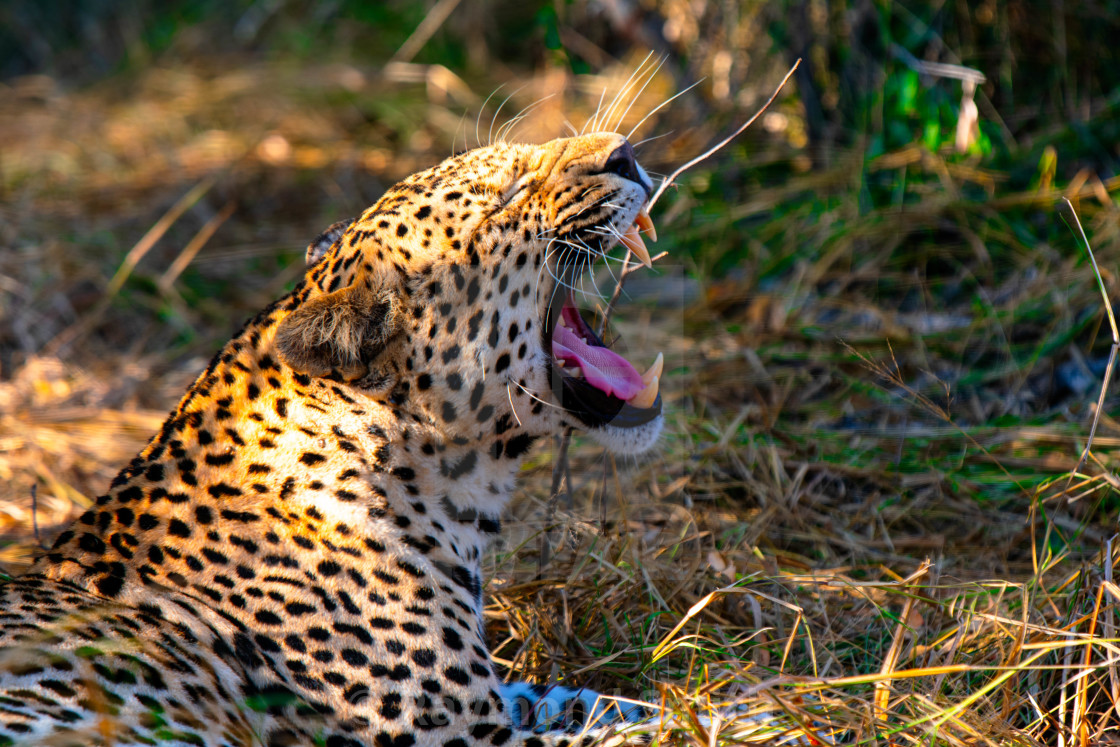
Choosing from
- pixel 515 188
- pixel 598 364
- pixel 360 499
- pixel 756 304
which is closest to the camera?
pixel 360 499

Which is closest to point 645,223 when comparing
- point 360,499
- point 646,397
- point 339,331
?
point 646,397

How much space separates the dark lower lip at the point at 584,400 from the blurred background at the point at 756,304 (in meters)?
0.58

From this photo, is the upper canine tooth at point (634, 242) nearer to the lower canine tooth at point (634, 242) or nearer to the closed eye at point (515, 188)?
the lower canine tooth at point (634, 242)

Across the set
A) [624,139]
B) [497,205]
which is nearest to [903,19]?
[624,139]

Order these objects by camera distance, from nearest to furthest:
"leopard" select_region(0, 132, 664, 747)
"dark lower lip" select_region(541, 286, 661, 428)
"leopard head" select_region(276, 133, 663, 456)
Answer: "leopard" select_region(0, 132, 664, 747) < "leopard head" select_region(276, 133, 663, 456) < "dark lower lip" select_region(541, 286, 661, 428)

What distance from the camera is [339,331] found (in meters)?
3.02

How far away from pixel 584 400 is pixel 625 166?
808 millimetres

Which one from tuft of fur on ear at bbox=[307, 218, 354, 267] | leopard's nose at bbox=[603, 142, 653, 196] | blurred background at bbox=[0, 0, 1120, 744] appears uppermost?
leopard's nose at bbox=[603, 142, 653, 196]

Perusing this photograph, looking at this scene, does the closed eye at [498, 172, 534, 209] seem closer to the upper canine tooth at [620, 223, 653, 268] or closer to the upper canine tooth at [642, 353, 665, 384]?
the upper canine tooth at [620, 223, 653, 268]

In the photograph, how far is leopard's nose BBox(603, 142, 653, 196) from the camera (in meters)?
3.53

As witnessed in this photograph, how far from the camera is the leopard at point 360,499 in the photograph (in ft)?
9.51

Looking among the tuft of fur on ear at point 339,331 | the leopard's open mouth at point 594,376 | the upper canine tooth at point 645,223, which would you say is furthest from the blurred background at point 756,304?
the tuft of fur on ear at point 339,331

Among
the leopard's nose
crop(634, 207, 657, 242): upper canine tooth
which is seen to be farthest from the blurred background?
crop(634, 207, 657, 242): upper canine tooth

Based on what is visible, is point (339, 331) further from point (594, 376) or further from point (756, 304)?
point (756, 304)
